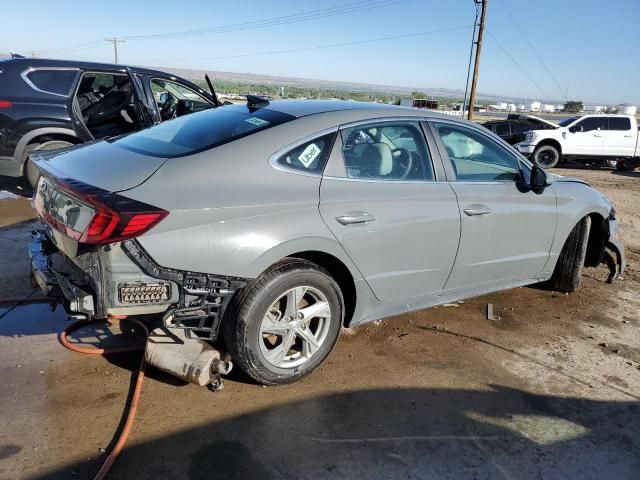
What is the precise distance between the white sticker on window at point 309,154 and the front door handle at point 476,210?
1.21 metres

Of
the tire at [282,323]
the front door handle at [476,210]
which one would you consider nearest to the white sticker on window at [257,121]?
the tire at [282,323]

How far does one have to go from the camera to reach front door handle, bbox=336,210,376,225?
125 inches

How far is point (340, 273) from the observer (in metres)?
3.36

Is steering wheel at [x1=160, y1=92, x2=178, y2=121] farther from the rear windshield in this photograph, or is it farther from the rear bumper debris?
the rear bumper debris

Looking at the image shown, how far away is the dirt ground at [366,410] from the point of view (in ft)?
8.48

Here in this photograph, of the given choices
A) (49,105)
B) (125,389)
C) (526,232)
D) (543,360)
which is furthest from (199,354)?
(49,105)

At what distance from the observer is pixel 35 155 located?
3.68 m

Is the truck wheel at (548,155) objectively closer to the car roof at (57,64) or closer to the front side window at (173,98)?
the front side window at (173,98)

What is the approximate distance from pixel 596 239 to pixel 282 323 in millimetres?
3561

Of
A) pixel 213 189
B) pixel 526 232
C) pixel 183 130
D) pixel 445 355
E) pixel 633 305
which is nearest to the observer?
pixel 213 189

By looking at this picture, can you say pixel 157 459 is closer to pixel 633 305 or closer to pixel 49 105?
pixel 633 305

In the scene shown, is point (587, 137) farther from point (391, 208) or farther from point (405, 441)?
point (405, 441)

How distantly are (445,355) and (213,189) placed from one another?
2.07m

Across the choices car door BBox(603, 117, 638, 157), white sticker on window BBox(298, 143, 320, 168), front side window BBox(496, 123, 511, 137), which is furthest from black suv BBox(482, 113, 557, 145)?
white sticker on window BBox(298, 143, 320, 168)
